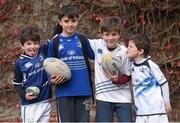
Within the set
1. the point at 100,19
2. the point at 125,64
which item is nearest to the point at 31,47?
the point at 125,64

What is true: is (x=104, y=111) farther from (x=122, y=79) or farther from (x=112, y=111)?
(x=122, y=79)

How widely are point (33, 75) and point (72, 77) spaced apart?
451mm

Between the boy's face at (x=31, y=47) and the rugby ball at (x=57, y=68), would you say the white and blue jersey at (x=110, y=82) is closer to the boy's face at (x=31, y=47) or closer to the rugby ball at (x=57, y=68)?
the rugby ball at (x=57, y=68)

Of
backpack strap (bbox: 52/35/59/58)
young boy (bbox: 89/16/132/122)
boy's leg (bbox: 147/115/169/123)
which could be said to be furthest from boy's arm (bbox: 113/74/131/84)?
backpack strap (bbox: 52/35/59/58)

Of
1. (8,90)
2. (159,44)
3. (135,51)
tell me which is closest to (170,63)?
(159,44)

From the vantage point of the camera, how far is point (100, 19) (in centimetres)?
955

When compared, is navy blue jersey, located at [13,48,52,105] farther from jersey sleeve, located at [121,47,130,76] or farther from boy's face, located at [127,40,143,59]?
boy's face, located at [127,40,143,59]

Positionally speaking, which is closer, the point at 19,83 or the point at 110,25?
the point at 110,25

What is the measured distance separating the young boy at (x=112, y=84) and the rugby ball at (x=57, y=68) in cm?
41

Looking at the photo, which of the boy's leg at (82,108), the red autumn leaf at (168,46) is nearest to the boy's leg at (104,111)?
the boy's leg at (82,108)

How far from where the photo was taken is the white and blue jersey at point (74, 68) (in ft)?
18.8

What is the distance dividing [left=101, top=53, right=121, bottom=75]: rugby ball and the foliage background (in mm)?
3756

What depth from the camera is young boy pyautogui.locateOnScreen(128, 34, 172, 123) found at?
5.70 m

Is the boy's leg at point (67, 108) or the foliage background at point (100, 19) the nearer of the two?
the boy's leg at point (67, 108)
